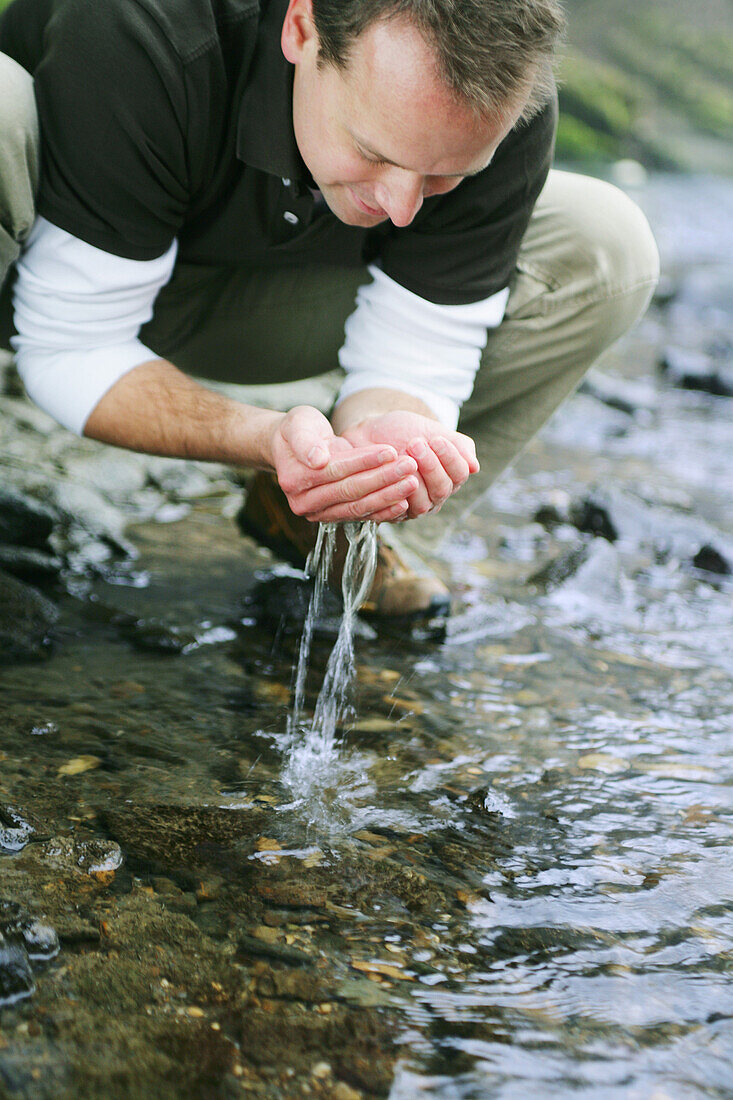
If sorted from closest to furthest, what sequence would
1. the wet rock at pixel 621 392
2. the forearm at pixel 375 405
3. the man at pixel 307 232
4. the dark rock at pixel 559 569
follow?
the man at pixel 307 232 → the forearm at pixel 375 405 → the dark rock at pixel 559 569 → the wet rock at pixel 621 392

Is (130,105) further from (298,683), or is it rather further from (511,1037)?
(511,1037)

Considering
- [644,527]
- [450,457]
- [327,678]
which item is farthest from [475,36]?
[644,527]

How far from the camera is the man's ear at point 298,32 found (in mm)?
1918

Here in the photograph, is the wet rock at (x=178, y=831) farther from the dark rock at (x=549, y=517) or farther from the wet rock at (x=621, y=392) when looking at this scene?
the wet rock at (x=621, y=392)

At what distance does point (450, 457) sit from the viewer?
1.98 m

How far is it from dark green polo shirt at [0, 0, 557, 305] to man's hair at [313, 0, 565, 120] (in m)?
0.24

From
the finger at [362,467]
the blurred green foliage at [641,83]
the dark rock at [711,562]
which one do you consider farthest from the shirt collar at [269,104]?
the blurred green foliage at [641,83]

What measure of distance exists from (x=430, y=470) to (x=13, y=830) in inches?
37.3

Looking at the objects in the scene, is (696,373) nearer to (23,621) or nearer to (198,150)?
(198,150)

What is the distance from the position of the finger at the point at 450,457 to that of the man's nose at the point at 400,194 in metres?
0.42

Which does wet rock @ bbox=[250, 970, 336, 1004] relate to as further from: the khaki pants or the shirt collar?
the khaki pants

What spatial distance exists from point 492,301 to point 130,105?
0.96 metres

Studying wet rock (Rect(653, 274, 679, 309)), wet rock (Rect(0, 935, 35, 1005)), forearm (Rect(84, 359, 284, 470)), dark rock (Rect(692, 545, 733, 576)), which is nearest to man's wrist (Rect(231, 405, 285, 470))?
forearm (Rect(84, 359, 284, 470))

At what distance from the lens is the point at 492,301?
2.52 m
